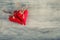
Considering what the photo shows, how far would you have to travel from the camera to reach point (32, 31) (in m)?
0.93

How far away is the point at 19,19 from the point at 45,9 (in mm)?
189

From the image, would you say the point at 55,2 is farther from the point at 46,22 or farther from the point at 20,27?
the point at 20,27

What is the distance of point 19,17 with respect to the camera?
0.91m

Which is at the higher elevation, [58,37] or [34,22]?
[34,22]

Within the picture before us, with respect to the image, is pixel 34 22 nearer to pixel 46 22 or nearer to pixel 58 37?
pixel 46 22

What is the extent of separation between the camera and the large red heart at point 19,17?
35.9 inches

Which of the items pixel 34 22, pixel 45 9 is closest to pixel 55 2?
pixel 45 9

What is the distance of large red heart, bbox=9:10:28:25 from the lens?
912mm

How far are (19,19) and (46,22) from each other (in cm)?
18

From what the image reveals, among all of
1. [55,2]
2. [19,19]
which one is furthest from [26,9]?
[55,2]

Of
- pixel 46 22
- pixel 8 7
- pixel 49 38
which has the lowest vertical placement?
pixel 49 38

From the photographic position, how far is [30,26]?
0.93 m

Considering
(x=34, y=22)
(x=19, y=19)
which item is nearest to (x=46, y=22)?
(x=34, y=22)

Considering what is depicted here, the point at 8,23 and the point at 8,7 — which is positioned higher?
the point at 8,7
